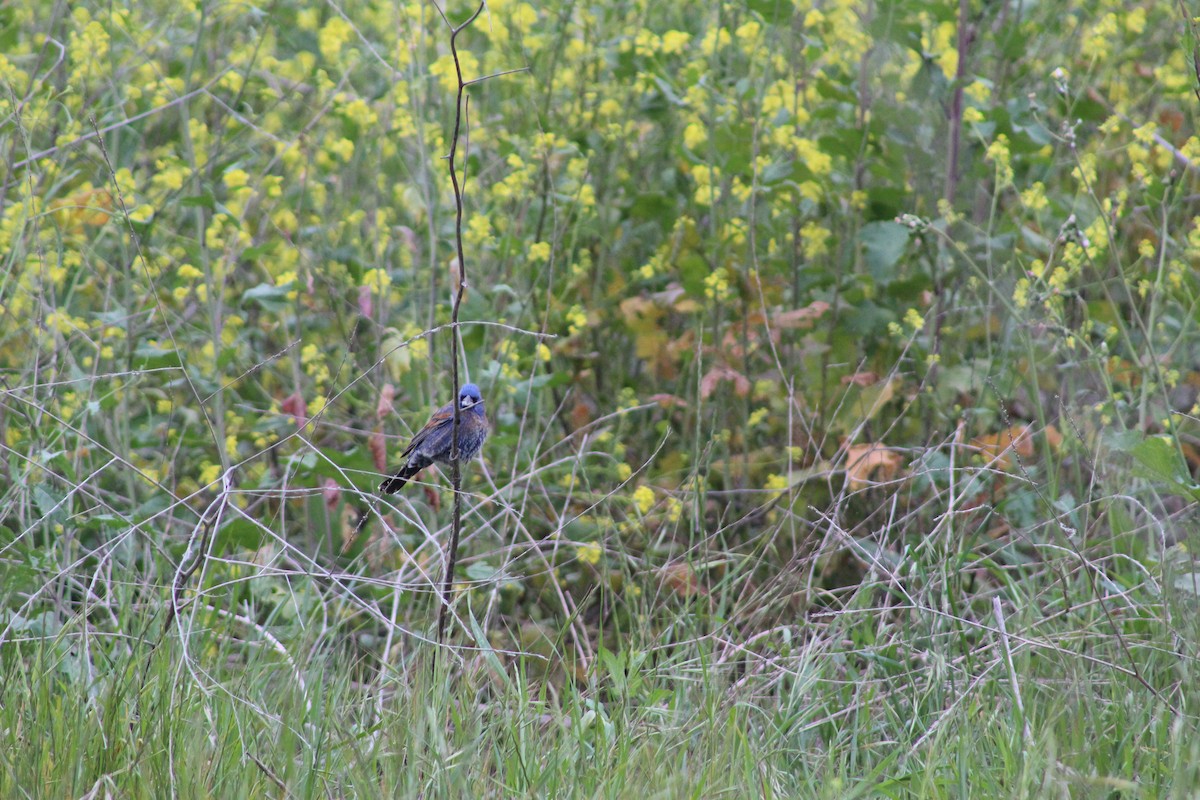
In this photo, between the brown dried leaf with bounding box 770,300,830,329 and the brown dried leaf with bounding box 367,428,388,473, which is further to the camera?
the brown dried leaf with bounding box 770,300,830,329

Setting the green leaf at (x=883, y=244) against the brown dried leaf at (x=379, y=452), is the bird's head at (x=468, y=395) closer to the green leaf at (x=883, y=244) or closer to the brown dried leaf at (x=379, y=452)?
the brown dried leaf at (x=379, y=452)

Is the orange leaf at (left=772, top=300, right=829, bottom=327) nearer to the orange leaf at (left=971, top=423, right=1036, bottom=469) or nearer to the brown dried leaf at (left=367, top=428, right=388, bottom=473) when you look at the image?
the orange leaf at (left=971, top=423, right=1036, bottom=469)

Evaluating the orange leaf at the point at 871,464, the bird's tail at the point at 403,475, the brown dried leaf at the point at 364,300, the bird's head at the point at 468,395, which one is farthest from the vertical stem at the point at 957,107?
the bird's tail at the point at 403,475

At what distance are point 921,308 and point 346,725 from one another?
281 cm

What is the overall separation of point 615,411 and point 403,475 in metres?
1.54

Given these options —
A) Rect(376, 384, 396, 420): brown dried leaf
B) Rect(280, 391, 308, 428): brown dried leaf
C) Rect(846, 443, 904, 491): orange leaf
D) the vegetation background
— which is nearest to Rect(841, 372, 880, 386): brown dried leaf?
the vegetation background

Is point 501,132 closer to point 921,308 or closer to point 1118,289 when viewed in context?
point 921,308

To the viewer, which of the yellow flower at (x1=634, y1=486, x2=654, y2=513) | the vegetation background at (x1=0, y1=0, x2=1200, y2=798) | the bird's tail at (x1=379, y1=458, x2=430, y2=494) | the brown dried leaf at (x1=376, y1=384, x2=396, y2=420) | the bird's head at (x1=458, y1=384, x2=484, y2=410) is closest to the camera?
the vegetation background at (x1=0, y1=0, x2=1200, y2=798)

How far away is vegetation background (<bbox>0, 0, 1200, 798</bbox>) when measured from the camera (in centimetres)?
282

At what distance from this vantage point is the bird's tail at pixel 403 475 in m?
3.35

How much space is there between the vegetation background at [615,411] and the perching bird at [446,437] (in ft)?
0.67

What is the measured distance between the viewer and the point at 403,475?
11.1 ft

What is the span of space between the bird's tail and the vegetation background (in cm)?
18

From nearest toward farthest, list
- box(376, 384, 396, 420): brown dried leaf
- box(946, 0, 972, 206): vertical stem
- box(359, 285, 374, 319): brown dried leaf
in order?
box(376, 384, 396, 420): brown dried leaf < box(359, 285, 374, 319): brown dried leaf < box(946, 0, 972, 206): vertical stem
